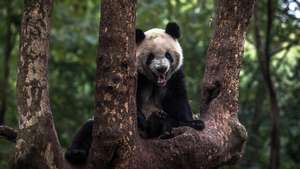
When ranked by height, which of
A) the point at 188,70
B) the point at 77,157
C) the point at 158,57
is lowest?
the point at 77,157

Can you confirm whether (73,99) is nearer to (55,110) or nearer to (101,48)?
(55,110)

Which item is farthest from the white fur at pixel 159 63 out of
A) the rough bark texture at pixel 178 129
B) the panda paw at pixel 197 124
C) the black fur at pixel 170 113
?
the panda paw at pixel 197 124

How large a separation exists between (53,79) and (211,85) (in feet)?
24.1

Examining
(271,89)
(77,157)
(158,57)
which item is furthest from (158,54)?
(271,89)

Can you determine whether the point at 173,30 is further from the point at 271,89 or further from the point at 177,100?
the point at 271,89

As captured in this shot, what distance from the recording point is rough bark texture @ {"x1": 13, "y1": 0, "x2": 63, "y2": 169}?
4598 millimetres

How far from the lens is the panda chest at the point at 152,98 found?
22.1 ft

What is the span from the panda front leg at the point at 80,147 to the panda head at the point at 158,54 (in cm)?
122

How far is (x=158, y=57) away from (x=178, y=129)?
155cm

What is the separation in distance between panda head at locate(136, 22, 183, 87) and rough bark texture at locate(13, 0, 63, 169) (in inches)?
84.5

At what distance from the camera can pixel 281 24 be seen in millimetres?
11227

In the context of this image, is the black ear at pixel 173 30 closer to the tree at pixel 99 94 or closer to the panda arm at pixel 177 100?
the panda arm at pixel 177 100

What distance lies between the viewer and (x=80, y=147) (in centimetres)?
557

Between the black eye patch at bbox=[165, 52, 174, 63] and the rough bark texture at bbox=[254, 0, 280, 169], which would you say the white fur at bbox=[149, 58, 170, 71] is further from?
the rough bark texture at bbox=[254, 0, 280, 169]
